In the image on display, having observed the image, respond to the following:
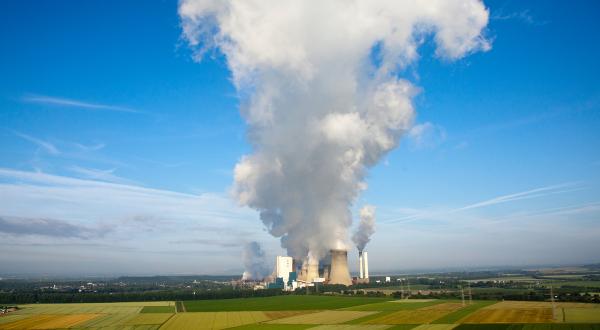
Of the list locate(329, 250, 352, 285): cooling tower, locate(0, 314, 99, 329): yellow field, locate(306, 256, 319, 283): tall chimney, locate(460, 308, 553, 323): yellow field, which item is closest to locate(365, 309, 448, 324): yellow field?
locate(460, 308, 553, 323): yellow field

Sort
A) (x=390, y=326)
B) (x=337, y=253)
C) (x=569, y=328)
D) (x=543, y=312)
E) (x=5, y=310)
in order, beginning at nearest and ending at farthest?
(x=569, y=328) → (x=390, y=326) → (x=543, y=312) → (x=5, y=310) → (x=337, y=253)

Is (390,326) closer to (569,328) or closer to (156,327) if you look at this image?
(569,328)

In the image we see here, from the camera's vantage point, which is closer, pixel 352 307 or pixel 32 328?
pixel 32 328

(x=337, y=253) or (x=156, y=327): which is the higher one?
(x=337, y=253)

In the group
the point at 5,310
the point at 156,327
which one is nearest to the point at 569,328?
the point at 156,327

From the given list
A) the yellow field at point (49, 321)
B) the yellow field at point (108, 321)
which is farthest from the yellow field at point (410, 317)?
the yellow field at point (49, 321)

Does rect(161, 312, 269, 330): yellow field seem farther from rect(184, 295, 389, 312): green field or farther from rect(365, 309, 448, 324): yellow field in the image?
rect(365, 309, 448, 324): yellow field
